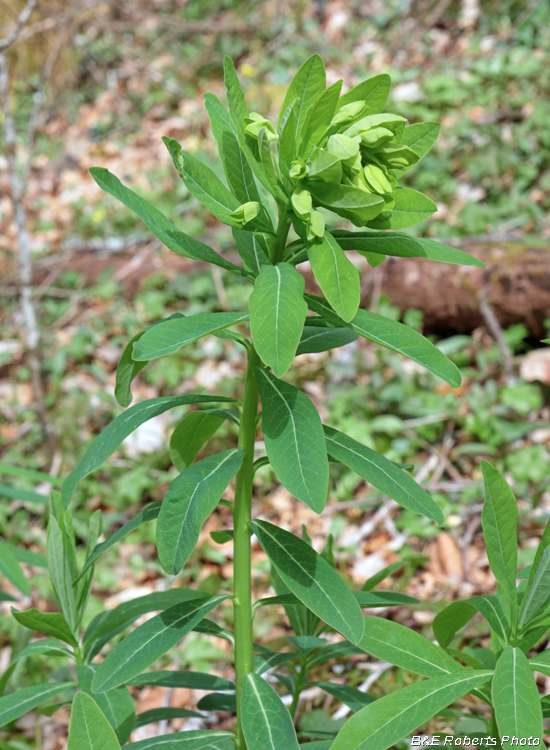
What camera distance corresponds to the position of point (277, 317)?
0.70 meters

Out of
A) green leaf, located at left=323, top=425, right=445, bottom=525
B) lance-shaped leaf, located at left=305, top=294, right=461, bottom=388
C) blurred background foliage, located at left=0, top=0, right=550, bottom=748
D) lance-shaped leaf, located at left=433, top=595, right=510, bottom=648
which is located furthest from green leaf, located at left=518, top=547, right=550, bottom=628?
blurred background foliage, located at left=0, top=0, right=550, bottom=748

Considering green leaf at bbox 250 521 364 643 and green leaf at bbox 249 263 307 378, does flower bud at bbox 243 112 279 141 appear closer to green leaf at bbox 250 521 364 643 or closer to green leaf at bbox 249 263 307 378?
green leaf at bbox 249 263 307 378

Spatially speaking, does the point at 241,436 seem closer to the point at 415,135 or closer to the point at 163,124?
the point at 415,135

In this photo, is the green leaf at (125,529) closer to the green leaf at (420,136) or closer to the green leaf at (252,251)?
the green leaf at (252,251)

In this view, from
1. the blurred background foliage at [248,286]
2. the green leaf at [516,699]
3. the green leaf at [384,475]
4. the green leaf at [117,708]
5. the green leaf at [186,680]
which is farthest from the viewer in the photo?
the blurred background foliage at [248,286]

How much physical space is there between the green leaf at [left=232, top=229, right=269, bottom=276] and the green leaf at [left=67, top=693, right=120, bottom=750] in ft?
2.06

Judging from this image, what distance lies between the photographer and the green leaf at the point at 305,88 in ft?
2.51

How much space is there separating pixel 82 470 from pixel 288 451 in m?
0.29

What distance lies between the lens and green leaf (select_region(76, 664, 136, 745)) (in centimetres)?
86

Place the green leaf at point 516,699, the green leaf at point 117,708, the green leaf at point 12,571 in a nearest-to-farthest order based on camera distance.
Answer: the green leaf at point 516,699 → the green leaf at point 117,708 → the green leaf at point 12,571

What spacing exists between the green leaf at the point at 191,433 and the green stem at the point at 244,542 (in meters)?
0.10

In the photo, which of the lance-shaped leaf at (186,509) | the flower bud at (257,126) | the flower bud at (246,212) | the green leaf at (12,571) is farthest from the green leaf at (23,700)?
the flower bud at (257,126)

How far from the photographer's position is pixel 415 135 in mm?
813

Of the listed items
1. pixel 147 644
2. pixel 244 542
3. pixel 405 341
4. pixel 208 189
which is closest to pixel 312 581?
pixel 244 542
